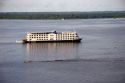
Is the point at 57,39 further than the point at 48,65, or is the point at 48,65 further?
the point at 57,39

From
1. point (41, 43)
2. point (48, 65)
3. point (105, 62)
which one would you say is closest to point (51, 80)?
point (48, 65)

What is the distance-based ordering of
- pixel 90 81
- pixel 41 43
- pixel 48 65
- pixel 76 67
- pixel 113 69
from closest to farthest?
pixel 90 81
pixel 113 69
pixel 76 67
pixel 48 65
pixel 41 43

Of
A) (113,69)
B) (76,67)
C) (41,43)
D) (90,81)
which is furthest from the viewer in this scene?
(41,43)

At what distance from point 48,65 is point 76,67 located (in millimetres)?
1133

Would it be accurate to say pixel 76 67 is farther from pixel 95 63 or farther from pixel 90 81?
pixel 90 81

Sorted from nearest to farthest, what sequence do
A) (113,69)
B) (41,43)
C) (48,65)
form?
(113,69) < (48,65) < (41,43)

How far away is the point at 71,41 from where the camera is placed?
21.3 meters

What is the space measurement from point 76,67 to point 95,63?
3.15 ft

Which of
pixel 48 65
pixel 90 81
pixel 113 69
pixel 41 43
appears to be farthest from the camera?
pixel 41 43

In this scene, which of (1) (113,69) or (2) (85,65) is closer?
(1) (113,69)

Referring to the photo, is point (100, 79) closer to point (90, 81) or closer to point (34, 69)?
point (90, 81)

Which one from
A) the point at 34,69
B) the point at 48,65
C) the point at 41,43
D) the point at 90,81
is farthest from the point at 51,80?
the point at 41,43

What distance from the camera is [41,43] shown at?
67.7 feet

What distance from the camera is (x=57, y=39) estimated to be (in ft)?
70.1
